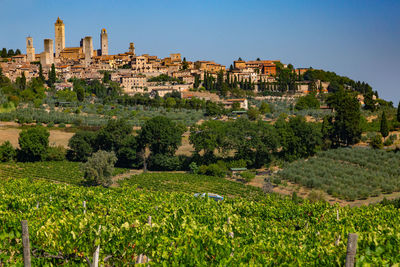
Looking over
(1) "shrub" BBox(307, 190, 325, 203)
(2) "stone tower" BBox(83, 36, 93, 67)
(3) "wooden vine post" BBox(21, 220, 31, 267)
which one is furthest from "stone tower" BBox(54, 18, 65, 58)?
(3) "wooden vine post" BBox(21, 220, 31, 267)

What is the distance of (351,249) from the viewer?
22.1 ft

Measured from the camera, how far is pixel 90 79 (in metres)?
91.6

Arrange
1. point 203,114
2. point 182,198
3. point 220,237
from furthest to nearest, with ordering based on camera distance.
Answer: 1. point 203,114
2. point 182,198
3. point 220,237

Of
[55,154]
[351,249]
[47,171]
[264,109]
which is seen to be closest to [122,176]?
[47,171]

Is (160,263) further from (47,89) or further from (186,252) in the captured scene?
(47,89)

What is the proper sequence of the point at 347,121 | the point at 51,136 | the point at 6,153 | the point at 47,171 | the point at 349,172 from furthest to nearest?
the point at 51,136 → the point at 347,121 → the point at 6,153 → the point at 47,171 → the point at 349,172

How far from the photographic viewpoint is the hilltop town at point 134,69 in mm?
90625

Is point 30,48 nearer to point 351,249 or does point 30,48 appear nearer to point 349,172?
point 349,172

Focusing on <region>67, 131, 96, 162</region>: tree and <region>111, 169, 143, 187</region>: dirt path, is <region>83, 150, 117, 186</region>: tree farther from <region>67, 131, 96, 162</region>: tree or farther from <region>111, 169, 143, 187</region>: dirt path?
<region>67, 131, 96, 162</region>: tree

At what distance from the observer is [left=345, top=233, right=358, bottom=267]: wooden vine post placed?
6.64 metres

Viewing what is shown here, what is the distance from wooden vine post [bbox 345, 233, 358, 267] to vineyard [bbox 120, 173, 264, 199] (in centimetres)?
2263

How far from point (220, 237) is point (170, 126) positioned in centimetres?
3343

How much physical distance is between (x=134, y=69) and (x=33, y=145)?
62.7 metres

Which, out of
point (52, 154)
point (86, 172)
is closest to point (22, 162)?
point (52, 154)
